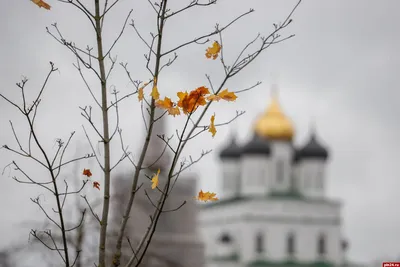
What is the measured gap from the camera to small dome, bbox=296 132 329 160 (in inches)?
1908

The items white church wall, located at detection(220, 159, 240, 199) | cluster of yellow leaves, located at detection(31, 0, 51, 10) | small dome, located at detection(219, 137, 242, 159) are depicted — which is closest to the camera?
cluster of yellow leaves, located at detection(31, 0, 51, 10)

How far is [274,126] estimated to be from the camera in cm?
4862

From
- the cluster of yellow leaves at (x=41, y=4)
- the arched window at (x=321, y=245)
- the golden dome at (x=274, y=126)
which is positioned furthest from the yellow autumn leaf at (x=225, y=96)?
the arched window at (x=321, y=245)

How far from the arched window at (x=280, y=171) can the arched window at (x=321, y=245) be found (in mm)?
3087

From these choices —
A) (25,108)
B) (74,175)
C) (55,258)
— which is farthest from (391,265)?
(55,258)

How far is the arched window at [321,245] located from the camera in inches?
1901

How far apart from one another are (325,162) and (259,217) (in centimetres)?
412

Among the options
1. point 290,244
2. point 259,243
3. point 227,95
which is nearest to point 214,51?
point 227,95

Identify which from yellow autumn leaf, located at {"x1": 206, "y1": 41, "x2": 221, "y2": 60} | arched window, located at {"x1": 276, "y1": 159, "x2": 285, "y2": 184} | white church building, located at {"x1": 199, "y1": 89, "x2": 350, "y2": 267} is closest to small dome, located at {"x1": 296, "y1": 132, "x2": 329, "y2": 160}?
white church building, located at {"x1": 199, "y1": 89, "x2": 350, "y2": 267}

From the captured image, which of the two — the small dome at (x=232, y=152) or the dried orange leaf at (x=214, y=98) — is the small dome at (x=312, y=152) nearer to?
the small dome at (x=232, y=152)

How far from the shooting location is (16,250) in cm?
930

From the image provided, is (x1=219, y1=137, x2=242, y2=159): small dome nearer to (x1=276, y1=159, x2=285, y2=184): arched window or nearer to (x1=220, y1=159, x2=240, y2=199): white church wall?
(x1=220, y1=159, x2=240, y2=199): white church wall

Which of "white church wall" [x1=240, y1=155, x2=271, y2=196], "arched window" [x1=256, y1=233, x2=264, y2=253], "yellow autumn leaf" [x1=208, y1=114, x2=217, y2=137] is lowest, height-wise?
"yellow autumn leaf" [x1=208, y1=114, x2=217, y2=137]

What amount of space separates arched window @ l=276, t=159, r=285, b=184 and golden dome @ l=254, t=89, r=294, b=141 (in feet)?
3.63
